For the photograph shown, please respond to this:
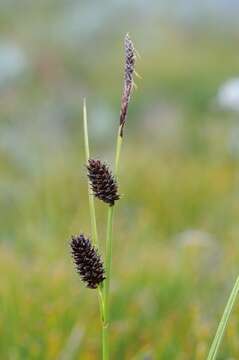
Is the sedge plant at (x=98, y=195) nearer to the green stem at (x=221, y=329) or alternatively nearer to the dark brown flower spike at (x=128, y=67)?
the dark brown flower spike at (x=128, y=67)

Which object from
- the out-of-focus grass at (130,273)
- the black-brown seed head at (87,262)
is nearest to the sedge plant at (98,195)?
the black-brown seed head at (87,262)

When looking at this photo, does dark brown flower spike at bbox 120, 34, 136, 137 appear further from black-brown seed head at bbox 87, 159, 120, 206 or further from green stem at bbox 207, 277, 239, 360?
green stem at bbox 207, 277, 239, 360

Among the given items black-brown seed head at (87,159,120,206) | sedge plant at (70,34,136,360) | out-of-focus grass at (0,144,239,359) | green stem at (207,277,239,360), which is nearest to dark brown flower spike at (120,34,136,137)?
sedge plant at (70,34,136,360)

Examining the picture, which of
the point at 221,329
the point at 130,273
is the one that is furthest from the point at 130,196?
the point at 221,329

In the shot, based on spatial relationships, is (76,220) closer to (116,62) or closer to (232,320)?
(232,320)

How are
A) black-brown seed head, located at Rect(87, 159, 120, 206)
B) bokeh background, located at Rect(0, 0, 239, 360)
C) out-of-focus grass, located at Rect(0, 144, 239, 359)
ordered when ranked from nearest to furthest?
black-brown seed head, located at Rect(87, 159, 120, 206)
out-of-focus grass, located at Rect(0, 144, 239, 359)
bokeh background, located at Rect(0, 0, 239, 360)

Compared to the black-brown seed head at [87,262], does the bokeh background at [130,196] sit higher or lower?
higher
